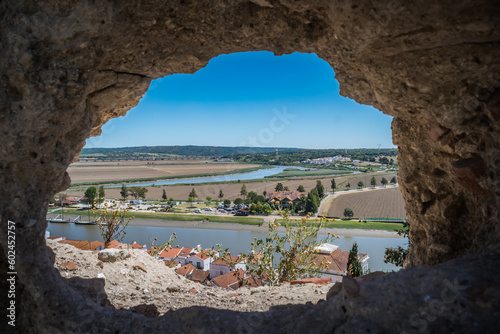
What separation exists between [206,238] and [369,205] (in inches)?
974

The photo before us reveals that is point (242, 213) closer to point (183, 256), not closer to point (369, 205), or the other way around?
point (369, 205)

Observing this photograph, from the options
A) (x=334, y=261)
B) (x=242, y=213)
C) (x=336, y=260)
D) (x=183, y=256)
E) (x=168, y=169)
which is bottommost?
(x=242, y=213)

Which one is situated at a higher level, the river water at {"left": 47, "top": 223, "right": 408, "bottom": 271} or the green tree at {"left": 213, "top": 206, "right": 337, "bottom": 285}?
the green tree at {"left": 213, "top": 206, "right": 337, "bottom": 285}

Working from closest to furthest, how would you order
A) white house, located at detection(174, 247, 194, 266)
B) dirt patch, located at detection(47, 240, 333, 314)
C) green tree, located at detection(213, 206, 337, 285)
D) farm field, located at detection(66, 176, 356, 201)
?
dirt patch, located at detection(47, 240, 333, 314)
green tree, located at detection(213, 206, 337, 285)
white house, located at detection(174, 247, 194, 266)
farm field, located at detection(66, 176, 356, 201)

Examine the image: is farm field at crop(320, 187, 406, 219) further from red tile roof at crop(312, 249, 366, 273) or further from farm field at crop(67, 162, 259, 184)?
farm field at crop(67, 162, 259, 184)

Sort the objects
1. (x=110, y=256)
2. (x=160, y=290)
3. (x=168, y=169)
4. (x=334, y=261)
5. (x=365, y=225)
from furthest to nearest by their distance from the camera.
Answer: (x=168, y=169) < (x=365, y=225) < (x=334, y=261) < (x=110, y=256) < (x=160, y=290)

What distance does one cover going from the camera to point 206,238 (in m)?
27.2

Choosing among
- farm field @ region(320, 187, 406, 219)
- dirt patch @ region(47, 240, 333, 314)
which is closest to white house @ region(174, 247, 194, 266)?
dirt patch @ region(47, 240, 333, 314)

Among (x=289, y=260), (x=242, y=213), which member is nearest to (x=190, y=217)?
(x=242, y=213)

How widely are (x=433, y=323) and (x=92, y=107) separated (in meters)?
4.13

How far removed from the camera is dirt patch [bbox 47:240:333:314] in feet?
15.6

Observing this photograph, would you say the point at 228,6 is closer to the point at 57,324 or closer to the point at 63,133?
the point at 63,133

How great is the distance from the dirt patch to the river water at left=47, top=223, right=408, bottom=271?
15.7 metres

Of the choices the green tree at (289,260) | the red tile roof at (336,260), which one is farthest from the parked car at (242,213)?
the green tree at (289,260)
